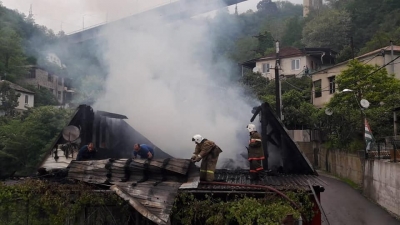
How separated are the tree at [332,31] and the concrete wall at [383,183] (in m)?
31.7

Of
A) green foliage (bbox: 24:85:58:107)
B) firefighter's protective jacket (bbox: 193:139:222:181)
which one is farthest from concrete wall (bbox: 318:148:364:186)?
green foliage (bbox: 24:85:58:107)

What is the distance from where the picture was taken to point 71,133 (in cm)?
960

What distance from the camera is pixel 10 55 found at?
25.0 metres

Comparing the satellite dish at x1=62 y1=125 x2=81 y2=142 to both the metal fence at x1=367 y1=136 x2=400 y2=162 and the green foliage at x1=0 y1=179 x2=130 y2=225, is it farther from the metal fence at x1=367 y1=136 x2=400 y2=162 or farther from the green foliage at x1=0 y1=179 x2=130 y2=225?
the metal fence at x1=367 y1=136 x2=400 y2=162

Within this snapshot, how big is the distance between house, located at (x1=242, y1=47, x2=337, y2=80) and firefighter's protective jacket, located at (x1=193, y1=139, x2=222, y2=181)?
3058 centimetres

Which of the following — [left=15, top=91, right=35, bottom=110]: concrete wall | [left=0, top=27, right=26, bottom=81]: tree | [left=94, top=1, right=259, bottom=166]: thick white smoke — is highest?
[left=0, top=27, right=26, bottom=81]: tree

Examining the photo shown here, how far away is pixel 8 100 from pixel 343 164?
2414cm

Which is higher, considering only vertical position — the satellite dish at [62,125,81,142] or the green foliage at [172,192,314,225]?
the satellite dish at [62,125,81,142]

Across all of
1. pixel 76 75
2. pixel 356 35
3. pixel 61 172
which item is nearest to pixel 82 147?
pixel 61 172

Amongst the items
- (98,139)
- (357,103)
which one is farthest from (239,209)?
(357,103)

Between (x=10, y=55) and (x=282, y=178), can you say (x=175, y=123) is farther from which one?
(x=10, y=55)

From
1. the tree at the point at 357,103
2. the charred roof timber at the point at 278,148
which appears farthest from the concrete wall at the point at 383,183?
the charred roof timber at the point at 278,148

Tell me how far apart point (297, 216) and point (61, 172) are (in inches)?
191

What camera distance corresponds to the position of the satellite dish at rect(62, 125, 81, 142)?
9.58 m
